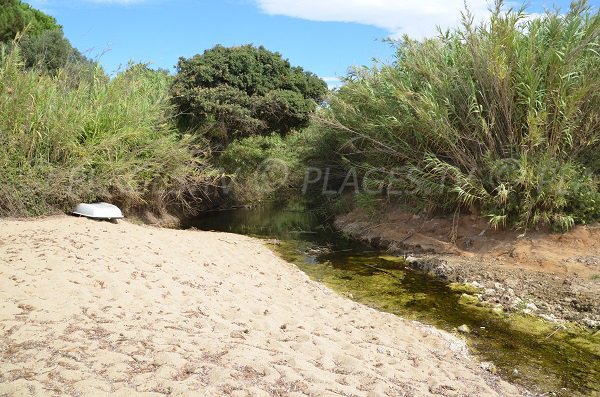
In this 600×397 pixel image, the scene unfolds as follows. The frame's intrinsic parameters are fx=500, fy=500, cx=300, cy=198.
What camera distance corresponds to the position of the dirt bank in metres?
6.59

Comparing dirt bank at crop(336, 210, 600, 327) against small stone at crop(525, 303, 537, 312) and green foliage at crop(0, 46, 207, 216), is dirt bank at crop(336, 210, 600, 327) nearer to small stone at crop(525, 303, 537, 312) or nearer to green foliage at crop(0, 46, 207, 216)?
small stone at crop(525, 303, 537, 312)

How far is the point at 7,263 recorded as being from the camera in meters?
5.52

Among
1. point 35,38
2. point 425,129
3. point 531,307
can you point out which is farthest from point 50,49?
point 531,307

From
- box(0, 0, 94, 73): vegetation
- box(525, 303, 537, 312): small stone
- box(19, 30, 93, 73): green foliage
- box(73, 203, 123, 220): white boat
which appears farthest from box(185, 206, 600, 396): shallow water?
box(19, 30, 93, 73): green foliage

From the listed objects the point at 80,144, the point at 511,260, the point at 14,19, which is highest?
the point at 14,19

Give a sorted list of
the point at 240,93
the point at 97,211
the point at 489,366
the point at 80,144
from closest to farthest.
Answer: the point at 489,366 → the point at 97,211 → the point at 80,144 → the point at 240,93

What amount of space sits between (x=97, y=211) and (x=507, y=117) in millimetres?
7684

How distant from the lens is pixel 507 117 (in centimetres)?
897

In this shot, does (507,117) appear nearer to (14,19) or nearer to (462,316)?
(462,316)

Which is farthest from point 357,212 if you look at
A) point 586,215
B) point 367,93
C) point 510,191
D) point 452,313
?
point 452,313

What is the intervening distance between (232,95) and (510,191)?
9.07m

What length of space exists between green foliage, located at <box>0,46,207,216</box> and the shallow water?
3.40 metres

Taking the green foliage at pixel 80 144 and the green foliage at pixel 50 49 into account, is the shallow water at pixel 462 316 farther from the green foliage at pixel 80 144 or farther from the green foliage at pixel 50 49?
the green foliage at pixel 50 49

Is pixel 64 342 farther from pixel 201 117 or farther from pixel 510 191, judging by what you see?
pixel 201 117
